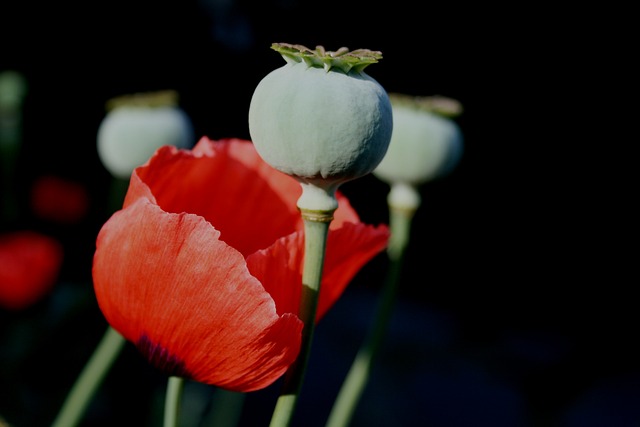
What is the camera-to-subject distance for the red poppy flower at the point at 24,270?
34.3 inches

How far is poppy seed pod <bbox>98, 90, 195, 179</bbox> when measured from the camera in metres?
0.59

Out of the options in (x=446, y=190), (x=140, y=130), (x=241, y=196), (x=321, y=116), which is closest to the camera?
(x=321, y=116)

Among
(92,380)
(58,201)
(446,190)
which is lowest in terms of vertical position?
(446,190)

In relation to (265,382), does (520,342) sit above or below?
below

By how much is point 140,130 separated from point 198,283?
0.31m

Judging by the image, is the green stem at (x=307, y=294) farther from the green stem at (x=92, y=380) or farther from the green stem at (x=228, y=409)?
the green stem at (x=228, y=409)

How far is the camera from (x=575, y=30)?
→ 1.46 metres

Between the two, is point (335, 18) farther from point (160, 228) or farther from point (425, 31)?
point (160, 228)

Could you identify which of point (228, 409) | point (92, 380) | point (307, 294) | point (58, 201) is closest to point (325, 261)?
point (307, 294)

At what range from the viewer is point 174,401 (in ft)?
1.12

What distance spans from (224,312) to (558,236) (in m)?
1.44

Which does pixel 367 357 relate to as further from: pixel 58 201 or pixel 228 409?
pixel 58 201

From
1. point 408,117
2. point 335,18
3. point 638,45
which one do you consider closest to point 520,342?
point 638,45

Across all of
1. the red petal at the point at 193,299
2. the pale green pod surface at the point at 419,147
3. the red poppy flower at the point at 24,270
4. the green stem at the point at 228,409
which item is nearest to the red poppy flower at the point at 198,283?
the red petal at the point at 193,299
